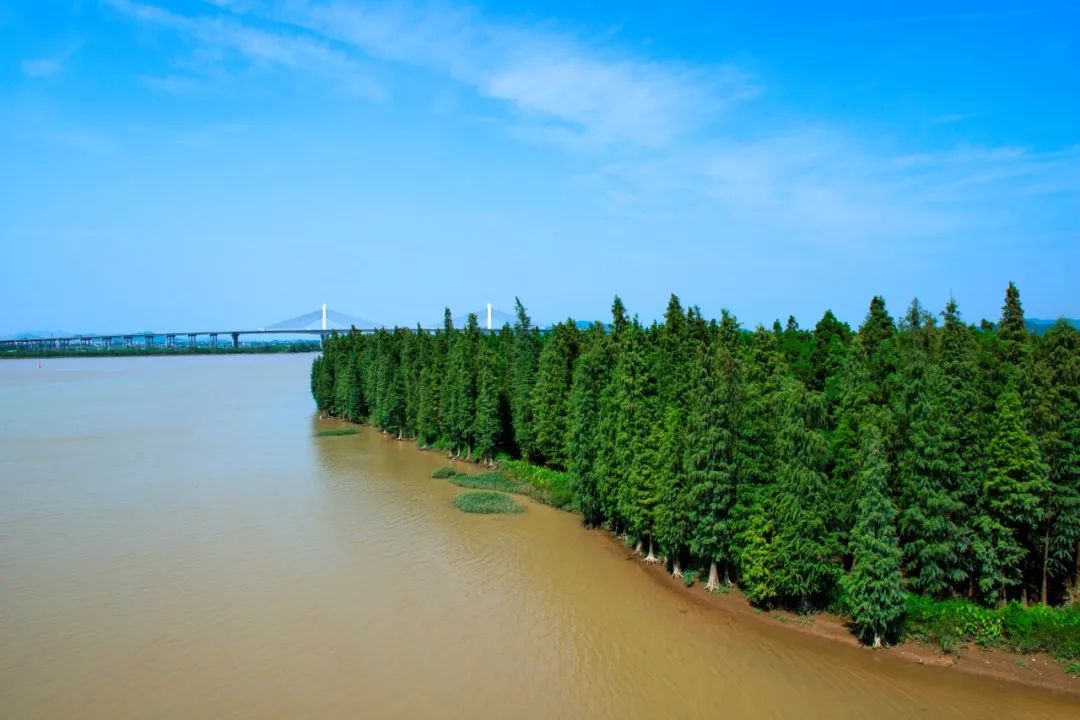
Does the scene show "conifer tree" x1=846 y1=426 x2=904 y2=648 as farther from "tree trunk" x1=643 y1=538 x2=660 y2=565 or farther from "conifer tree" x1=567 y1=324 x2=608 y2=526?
"conifer tree" x1=567 y1=324 x2=608 y2=526

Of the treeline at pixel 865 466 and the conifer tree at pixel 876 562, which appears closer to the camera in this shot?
the conifer tree at pixel 876 562

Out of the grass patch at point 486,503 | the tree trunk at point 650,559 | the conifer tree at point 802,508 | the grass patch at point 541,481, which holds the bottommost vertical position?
the tree trunk at point 650,559

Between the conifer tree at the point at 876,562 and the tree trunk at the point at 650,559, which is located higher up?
the conifer tree at the point at 876,562

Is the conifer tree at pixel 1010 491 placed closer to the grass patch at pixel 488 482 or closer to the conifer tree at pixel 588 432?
the conifer tree at pixel 588 432

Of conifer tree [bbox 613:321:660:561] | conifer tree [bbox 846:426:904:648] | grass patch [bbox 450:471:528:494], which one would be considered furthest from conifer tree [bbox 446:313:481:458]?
conifer tree [bbox 846:426:904:648]

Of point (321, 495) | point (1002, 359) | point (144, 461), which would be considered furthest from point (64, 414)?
point (1002, 359)

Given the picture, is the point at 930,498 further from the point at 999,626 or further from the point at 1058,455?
the point at 1058,455

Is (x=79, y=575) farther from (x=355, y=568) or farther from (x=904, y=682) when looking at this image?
(x=904, y=682)

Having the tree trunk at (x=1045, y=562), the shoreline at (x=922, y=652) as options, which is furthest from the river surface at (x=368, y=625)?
the tree trunk at (x=1045, y=562)

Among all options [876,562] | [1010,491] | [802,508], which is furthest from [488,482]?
[1010,491]
